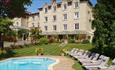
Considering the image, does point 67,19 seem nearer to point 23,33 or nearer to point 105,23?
point 23,33

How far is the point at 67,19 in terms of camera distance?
70062 millimetres

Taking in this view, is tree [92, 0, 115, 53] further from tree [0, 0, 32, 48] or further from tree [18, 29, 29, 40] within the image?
tree [18, 29, 29, 40]

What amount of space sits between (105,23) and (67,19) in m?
44.5

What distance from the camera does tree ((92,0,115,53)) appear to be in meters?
25.1

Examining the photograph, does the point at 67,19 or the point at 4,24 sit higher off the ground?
the point at 67,19

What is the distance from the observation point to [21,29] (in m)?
71.2

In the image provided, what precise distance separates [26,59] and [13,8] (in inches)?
256

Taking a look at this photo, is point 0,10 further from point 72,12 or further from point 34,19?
point 34,19

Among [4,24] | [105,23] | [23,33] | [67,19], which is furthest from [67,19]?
[105,23]

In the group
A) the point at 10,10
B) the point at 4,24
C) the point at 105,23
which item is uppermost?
the point at 10,10

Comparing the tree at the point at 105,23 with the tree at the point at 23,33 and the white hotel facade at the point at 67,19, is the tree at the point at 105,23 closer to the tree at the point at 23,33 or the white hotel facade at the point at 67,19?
the white hotel facade at the point at 67,19

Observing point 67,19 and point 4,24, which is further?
point 67,19

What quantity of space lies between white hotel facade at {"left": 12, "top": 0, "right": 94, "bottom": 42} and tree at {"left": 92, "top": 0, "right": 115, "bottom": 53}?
37.3 meters

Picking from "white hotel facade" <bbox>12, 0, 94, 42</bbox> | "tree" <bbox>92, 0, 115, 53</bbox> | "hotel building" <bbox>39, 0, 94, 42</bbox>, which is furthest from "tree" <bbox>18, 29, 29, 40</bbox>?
"tree" <bbox>92, 0, 115, 53</bbox>
